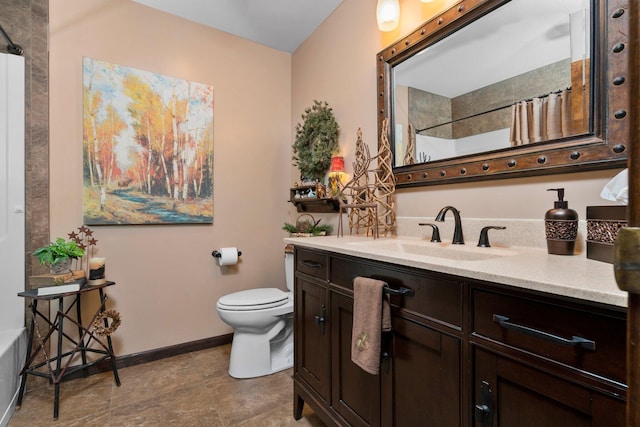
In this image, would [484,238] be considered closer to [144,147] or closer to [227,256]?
[227,256]

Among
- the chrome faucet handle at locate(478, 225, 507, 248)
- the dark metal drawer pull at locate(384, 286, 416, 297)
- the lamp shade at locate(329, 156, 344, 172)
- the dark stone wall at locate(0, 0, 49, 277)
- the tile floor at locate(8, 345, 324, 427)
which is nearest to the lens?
the dark metal drawer pull at locate(384, 286, 416, 297)

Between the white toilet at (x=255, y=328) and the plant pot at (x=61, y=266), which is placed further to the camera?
the white toilet at (x=255, y=328)

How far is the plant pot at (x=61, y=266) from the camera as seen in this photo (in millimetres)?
1731

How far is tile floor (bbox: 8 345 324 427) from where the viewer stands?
1.56 m

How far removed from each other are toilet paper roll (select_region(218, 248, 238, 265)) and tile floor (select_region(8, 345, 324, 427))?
0.73 metres

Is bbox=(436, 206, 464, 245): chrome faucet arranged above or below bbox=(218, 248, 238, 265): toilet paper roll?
above

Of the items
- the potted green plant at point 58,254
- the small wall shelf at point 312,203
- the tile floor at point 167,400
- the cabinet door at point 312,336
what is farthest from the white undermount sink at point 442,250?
the potted green plant at point 58,254

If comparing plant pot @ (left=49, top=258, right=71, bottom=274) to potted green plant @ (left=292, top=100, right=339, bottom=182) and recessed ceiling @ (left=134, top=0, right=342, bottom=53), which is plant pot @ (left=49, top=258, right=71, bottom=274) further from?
recessed ceiling @ (left=134, top=0, right=342, bottom=53)

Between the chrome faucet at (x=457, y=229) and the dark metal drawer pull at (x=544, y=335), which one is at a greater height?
the chrome faucet at (x=457, y=229)

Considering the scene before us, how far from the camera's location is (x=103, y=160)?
6.66ft

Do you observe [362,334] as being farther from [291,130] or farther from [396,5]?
[291,130]

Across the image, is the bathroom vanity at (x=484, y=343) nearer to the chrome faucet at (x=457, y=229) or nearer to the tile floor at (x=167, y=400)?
the chrome faucet at (x=457, y=229)

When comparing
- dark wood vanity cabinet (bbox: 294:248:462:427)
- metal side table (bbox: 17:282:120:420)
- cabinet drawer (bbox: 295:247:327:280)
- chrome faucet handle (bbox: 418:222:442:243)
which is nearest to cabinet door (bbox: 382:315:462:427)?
dark wood vanity cabinet (bbox: 294:248:462:427)

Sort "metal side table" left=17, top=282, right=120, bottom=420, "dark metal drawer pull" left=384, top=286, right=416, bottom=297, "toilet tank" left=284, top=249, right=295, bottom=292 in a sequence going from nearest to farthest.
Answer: "dark metal drawer pull" left=384, top=286, right=416, bottom=297 < "metal side table" left=17, top=282, right=120, bottom=420 < "toilet tank" left=284, top=249, right=295, bottom=292
